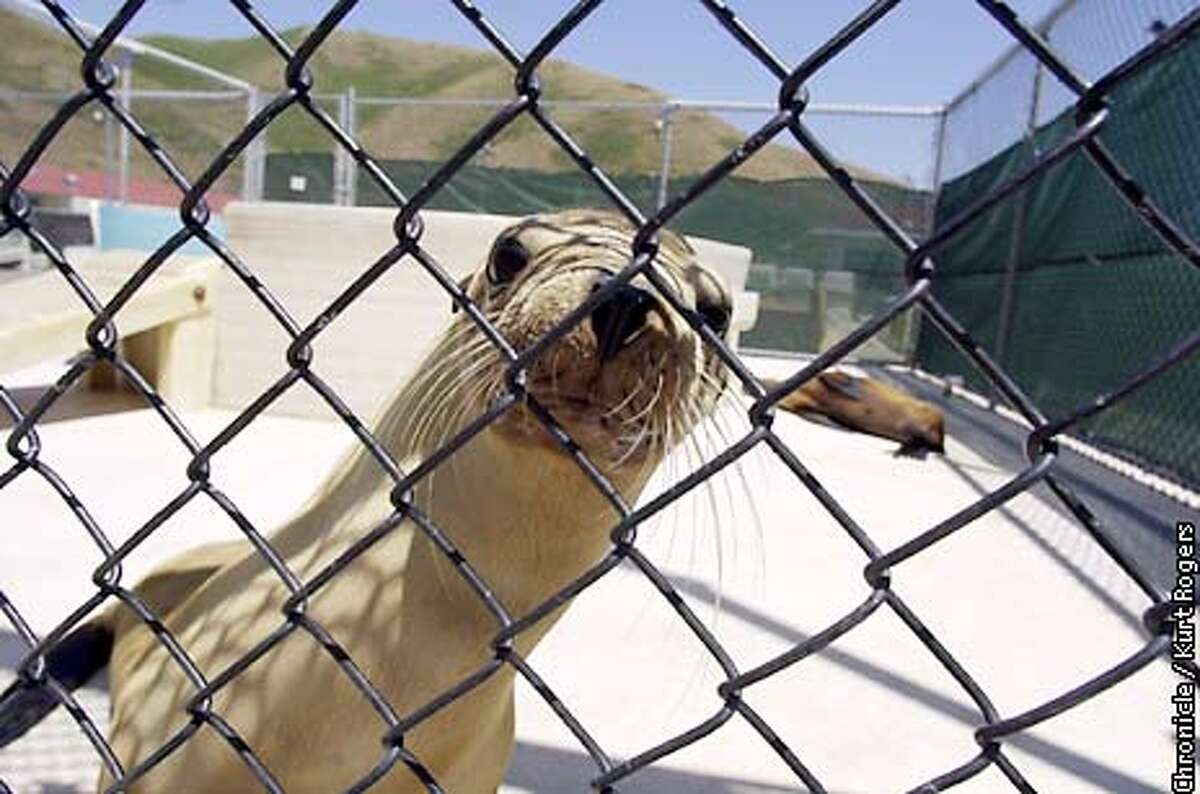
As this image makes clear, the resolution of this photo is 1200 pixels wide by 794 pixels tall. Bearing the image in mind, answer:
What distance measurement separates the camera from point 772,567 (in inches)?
128

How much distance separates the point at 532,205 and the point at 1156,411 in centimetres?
662

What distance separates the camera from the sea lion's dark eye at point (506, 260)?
1.06 meters

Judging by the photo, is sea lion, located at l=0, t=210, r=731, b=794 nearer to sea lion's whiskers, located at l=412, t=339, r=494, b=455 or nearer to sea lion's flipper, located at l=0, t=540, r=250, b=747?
sea lion's whiskers, located at l=412, t=339, r=494, b=455

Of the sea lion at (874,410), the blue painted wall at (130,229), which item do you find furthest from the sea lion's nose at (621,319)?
the blue painted wall at (130,229)

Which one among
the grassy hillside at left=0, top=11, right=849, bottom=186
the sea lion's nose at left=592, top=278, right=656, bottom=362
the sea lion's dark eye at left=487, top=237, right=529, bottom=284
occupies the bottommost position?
the sea lion's nose at left=592, top=278, right=656, bottom=362

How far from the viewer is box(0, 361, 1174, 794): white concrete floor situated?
194cm

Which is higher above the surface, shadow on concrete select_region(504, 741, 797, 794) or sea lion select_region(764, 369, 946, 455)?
sea lion select_region(764, 369, 946, 455)

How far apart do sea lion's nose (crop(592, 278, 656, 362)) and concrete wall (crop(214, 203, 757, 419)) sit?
3722mm

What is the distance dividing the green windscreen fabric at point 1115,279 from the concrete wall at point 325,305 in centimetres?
196

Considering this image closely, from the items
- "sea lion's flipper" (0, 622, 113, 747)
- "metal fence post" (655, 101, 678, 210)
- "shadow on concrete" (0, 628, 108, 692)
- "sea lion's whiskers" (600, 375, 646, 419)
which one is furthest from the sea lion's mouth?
"metal fence post" (655, 101, 678, 210)

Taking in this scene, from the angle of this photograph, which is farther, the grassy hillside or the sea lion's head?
the grassy hillside

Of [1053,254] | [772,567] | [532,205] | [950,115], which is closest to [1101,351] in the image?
[1053,254]

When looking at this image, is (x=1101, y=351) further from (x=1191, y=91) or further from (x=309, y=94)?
(x=309, y=94)

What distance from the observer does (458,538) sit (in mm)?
1178
